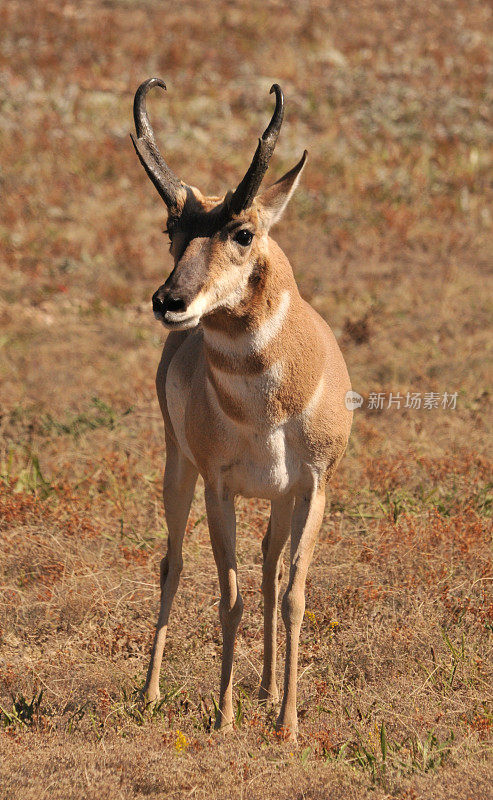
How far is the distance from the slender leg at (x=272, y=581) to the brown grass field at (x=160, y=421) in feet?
0.77

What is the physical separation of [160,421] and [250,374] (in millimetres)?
4741

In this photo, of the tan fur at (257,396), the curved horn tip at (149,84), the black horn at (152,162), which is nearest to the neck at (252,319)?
the tan fur at (257,396)

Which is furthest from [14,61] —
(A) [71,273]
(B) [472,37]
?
(B) [472,37]

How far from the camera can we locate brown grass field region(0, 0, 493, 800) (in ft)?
14.8

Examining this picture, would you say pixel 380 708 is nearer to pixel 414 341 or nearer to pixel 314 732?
pixel 314 732

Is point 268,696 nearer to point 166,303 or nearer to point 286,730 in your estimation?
point 286,730

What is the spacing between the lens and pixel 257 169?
412 centimetres

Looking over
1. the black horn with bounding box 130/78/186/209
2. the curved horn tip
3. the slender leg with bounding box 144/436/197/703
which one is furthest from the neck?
the slender leg with bounding box 144/436/197/703

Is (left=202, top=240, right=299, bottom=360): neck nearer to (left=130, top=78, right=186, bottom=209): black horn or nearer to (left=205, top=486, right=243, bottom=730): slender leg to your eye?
(left=130, top=78, right=186, bottom=209): black horn

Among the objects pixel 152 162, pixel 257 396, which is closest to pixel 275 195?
pixel 152 162

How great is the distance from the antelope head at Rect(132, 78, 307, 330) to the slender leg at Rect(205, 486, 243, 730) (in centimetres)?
120

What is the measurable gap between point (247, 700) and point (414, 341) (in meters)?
7.17

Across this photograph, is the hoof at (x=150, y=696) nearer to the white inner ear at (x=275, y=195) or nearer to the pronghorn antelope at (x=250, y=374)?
the pronghorn antelope at (x=250, y=374)

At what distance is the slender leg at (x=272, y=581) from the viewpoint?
5.20m
